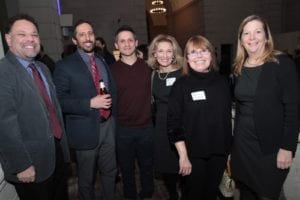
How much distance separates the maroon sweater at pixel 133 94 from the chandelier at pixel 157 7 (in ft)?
49.6

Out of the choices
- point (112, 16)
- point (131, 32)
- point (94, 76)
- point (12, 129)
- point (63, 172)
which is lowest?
point (63, 172)

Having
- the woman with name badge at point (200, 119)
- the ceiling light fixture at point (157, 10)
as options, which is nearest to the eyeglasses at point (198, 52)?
the woman with name badge at point (200, 119)

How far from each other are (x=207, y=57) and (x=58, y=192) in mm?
1660

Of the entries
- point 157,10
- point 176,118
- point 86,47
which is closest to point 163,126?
point 176,118

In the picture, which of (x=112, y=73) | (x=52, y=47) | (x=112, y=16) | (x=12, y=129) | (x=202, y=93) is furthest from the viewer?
(x=112, y=16)

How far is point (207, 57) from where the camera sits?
2377mm

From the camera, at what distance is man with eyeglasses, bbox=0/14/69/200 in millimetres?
1903

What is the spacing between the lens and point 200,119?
2328 mm

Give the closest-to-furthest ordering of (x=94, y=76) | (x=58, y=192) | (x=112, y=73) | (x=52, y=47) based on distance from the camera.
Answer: (x=58, y=192), (x=94, y=76), (x=112, y=73), (x=52, y=47)

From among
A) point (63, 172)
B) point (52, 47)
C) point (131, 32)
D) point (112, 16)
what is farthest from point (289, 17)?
point (63, 172)

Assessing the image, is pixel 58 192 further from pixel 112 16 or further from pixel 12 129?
pixel 112 16

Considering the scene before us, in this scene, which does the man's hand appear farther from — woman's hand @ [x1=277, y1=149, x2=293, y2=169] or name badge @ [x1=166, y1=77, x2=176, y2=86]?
woman's hand @ [x1=277, y1=149, x2=293, y2=169]

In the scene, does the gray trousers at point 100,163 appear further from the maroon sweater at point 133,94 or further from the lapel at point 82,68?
the lapel at point 82,68

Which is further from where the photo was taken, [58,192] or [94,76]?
[94,76]
